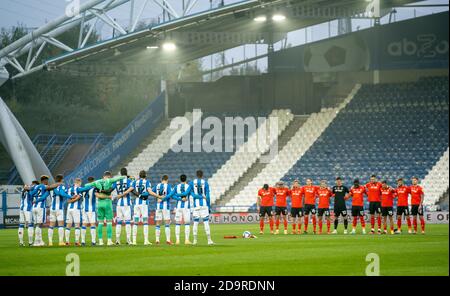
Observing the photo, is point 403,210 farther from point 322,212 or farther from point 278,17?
point 278,17

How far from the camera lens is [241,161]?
45812 mm

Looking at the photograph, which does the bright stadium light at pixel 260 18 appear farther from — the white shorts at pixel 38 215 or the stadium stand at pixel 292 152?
the white shorts at pixel 38 215

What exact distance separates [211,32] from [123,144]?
7.34m

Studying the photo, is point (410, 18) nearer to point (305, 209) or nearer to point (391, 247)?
point (305, 209)

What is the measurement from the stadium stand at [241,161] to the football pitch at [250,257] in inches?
678

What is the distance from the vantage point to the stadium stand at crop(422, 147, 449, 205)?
40.3 metres

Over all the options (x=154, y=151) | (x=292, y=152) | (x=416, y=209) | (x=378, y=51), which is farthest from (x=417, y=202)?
(x=154, y=151)

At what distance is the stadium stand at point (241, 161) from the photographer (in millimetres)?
44875

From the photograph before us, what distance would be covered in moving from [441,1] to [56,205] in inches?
813

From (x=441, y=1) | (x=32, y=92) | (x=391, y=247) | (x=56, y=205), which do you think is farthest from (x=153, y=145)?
(x=391, y=247)

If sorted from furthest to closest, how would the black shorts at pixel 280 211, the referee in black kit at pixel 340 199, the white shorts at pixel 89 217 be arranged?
the black shorts at pixel 280 211, the referee in black kit at pixel 340 199, the white shorts at pixel 89 217

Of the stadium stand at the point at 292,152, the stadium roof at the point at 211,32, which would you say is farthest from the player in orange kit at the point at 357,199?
the stadium stand at the point at 292,152

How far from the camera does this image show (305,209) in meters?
31.3

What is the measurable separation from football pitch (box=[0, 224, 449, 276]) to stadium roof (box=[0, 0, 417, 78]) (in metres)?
13.4
